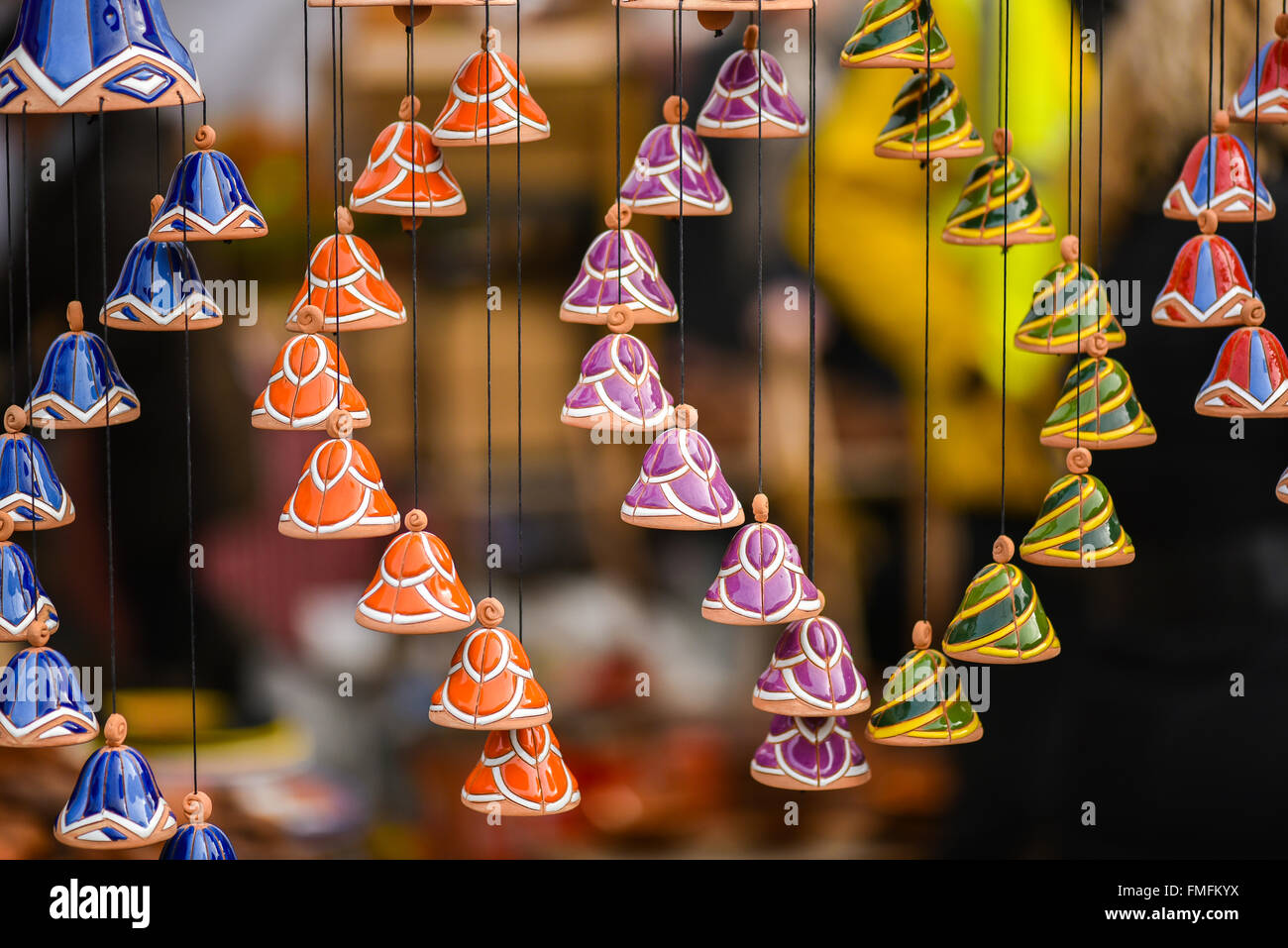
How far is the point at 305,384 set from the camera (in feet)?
9.70

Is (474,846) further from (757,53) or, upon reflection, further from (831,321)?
(757,53)

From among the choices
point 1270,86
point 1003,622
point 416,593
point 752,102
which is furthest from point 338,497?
point 1270,86

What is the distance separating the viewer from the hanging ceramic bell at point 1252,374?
121 inches

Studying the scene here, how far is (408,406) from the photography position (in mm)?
4180

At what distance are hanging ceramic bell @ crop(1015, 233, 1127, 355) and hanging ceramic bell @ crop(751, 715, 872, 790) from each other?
0.84 metres

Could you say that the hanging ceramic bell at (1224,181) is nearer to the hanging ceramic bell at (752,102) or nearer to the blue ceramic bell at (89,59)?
the hanging ceramic bell at (752,102)

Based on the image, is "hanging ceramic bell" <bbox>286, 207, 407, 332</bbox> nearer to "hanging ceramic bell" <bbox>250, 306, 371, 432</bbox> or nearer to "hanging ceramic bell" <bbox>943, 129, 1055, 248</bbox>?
"hanging ceramic bell" <bbox>250, 306, 371, 432</bbox>

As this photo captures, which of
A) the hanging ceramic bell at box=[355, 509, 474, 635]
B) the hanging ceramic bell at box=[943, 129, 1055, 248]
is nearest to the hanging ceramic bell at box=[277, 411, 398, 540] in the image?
the hanging ceramic bell at box=[355, 509, 474, 635]

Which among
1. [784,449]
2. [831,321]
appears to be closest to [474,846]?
[784,449]

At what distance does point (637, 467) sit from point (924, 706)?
139cm

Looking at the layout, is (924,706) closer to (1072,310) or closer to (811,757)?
(811,757)

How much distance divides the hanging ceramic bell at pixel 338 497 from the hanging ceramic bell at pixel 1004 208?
1.27m

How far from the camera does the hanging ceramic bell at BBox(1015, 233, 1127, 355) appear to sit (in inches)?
124

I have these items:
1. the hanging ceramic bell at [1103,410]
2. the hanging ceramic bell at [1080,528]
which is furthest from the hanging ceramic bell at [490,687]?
the hanging ceramic bell at [1103,410]
